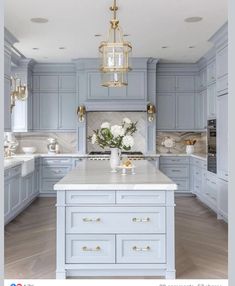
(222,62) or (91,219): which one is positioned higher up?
(222,62)

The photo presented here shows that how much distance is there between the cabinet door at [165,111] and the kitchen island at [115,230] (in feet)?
15.4

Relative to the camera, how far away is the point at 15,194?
211 inches

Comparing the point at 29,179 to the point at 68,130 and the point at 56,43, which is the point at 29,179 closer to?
the point at 68,130

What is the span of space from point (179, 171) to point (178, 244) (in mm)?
3367

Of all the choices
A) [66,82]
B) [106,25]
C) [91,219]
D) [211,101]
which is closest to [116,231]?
[91,219]

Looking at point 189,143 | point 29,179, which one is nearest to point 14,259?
point 29,179

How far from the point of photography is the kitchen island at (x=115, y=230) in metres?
2.91

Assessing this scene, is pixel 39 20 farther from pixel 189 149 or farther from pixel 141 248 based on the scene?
pixel 189 149

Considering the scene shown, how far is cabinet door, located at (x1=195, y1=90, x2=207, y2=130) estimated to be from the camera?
7087 mm

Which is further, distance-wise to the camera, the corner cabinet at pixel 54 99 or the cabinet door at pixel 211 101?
the corner cabinet at pixel 54 99

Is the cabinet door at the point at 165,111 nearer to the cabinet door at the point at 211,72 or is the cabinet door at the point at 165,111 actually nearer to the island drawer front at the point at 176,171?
the island drawer front at the point at 176,171

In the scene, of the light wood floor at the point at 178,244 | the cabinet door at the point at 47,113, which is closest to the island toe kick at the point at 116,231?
the light wood floor at the point at 178,244

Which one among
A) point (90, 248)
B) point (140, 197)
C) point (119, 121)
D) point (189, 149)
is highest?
point (119, 121)

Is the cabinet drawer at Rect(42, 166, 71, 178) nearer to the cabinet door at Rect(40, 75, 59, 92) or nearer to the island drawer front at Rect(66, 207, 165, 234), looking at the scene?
the cabinet door at Rect(40, 75, 59, 92)
